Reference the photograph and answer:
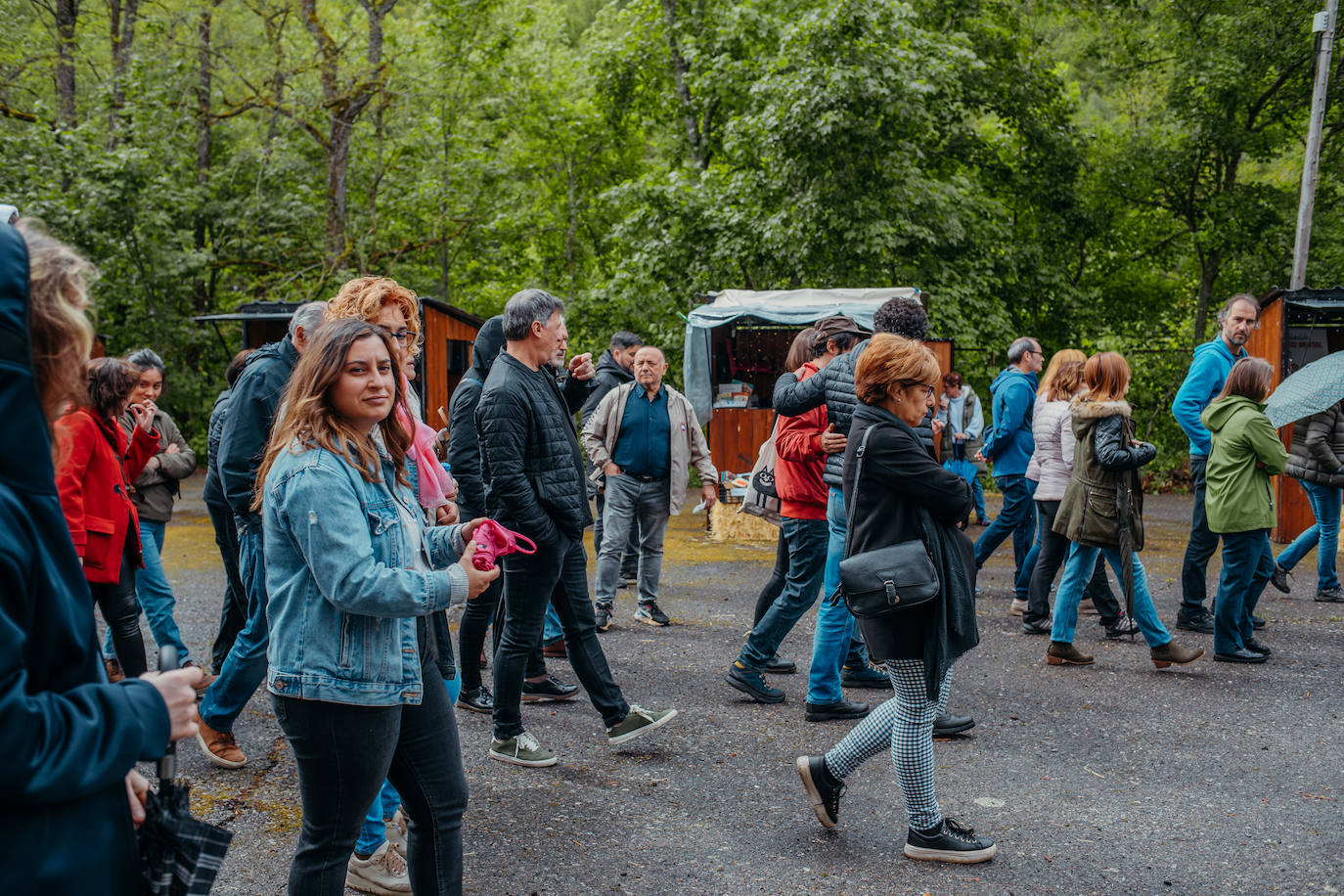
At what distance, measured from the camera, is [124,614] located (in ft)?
15.9

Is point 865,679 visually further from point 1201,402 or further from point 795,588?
point 1201,402

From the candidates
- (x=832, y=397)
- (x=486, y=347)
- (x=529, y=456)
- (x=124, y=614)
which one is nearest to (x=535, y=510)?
(x=529, y=456)

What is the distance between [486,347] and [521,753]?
2002mm

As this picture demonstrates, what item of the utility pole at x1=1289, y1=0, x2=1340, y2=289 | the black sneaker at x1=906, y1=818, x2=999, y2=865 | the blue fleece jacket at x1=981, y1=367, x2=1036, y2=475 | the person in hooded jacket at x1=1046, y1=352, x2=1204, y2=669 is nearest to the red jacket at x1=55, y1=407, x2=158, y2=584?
the black sneaker at x1=906, y1=818, x2=999, y2=865

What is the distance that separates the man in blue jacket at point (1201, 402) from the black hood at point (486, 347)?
4464 mm

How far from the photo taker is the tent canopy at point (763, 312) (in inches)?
467

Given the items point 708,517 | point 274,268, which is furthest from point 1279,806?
point 274,268

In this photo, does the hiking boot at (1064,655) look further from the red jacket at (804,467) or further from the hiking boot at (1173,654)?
the red jacket at (804,467)

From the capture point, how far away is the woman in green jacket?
6082mm

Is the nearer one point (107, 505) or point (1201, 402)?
point (107, 505)

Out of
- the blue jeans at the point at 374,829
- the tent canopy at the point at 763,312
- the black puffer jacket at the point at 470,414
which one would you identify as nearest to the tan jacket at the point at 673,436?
the black puffer jacket at the point at 470,414

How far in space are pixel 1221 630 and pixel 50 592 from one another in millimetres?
6486

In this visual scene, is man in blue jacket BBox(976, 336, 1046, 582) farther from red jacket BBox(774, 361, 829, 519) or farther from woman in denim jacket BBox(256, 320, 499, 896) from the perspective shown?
woman in denim jacket BBox(256, 320, 499, 896)

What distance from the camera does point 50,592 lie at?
56.1 inches
